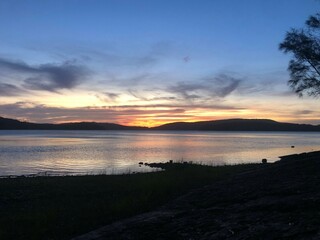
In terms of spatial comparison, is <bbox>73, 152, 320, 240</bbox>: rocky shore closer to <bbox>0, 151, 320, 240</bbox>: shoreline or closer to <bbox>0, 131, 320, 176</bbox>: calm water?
<bbox>0, 151, 320, 240</bbox>: shoreline

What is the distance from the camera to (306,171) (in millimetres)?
16625

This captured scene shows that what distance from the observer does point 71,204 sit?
752 inches

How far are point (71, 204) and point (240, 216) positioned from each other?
35.8ft

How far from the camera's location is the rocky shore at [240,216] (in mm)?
8805

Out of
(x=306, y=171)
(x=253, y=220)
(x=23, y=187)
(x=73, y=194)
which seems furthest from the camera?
(x=23, y=187)

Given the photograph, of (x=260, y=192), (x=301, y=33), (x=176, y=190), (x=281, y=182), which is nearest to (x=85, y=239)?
(x=260, y=192)

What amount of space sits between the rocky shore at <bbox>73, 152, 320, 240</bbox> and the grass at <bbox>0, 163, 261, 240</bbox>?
1.75 m

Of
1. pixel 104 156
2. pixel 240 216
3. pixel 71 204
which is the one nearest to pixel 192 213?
pixel 240 216

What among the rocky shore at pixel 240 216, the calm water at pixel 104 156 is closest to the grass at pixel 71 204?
the rocky shore at pixel 240 216

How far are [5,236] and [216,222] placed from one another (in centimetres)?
703

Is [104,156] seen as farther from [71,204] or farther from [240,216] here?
[240,216]

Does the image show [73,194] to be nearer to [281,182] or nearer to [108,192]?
[108,192]

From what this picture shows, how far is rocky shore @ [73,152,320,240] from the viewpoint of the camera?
8805 mm

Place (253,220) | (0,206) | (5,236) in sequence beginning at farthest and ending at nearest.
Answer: (0,206) < (5,236) < (253,220)
